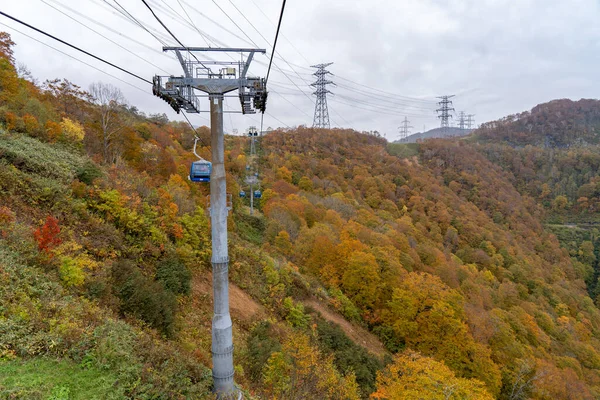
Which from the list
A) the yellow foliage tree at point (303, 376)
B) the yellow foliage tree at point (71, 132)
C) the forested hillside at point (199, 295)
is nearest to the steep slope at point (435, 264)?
the forested hillside at point (199, 295)

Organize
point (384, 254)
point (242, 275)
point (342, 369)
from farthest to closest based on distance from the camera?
point (384, 254)
point (242, 275)
point (342, 369)

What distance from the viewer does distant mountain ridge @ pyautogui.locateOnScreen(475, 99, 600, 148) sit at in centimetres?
16988

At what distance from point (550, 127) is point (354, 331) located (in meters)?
218

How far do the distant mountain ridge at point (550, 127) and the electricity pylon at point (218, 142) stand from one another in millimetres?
200866

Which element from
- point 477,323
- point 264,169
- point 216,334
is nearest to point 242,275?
point 216,334

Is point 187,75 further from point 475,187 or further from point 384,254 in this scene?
point 475,187

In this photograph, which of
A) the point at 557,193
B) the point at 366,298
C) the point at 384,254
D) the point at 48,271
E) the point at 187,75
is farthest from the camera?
the point at 557,193

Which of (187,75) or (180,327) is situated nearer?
(187,75)

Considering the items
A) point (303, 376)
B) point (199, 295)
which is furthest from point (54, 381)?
point (199, 295)

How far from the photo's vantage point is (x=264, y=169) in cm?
6200

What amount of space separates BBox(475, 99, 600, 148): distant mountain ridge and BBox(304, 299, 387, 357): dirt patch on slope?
7276 inches

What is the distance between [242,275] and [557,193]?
14152cm

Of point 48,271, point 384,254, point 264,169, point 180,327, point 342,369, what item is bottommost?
point 342,369

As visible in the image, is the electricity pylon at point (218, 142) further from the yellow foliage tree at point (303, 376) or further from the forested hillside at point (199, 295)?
the yellow foliage tree at point (303, 376)
